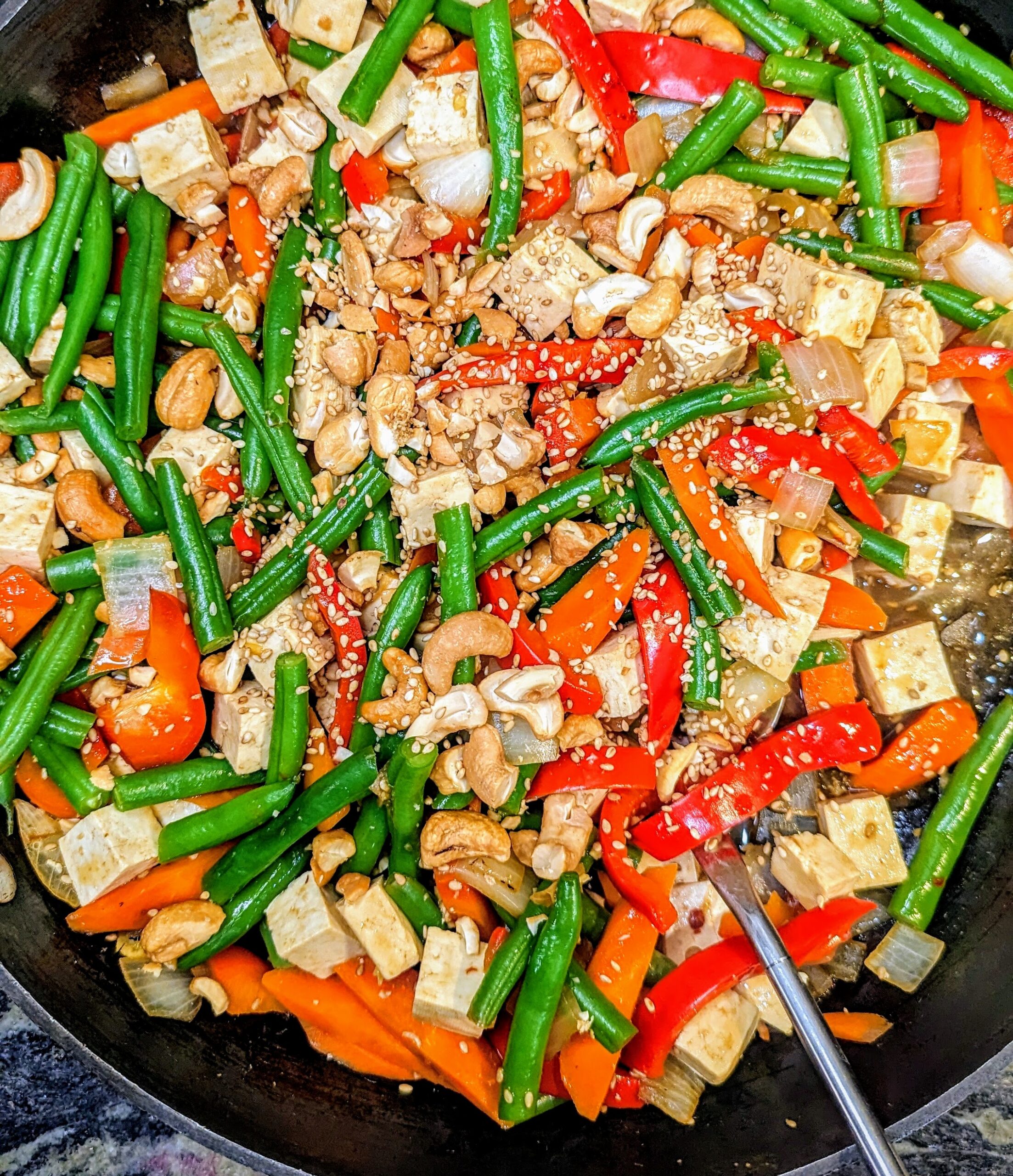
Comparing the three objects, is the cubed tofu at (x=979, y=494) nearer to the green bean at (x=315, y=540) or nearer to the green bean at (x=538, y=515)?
the green bean at (x=538, y=515)

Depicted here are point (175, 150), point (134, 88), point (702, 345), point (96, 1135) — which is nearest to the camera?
point (702, 345)

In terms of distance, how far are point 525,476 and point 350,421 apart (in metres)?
0.66

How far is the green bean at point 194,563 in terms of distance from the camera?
2842 mm

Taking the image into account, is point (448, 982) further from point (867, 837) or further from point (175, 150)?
point (175, 150)

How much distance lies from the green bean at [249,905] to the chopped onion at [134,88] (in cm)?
282

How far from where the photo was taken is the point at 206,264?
3021 millimetres

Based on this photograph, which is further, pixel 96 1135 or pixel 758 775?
pixel 96 1135

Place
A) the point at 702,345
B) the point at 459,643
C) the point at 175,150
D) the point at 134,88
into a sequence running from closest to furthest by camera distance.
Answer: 1. the point at 459,643
2. the point at 702,345
3. the point at 175,150
4. the point at 134,88

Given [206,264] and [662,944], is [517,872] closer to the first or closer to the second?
[662,944]

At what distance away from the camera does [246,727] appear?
9.20 feet

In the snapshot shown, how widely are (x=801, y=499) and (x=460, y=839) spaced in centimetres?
165

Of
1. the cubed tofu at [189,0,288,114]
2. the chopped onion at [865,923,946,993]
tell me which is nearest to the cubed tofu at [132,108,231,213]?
the cubed tofu at [189,0,288,114]

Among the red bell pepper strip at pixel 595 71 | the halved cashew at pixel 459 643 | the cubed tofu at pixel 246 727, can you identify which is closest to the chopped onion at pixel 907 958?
the halved cashew at pixel 459 643

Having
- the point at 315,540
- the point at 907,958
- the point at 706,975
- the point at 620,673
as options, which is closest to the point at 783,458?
the point at 620,673
